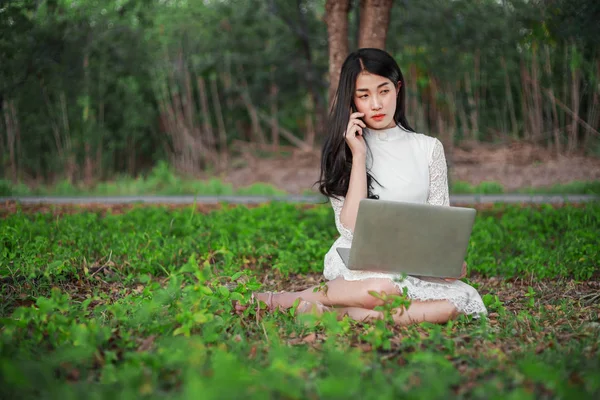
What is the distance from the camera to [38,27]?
968cm

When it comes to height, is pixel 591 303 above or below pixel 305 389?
below

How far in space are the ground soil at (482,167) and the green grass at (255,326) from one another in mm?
4996

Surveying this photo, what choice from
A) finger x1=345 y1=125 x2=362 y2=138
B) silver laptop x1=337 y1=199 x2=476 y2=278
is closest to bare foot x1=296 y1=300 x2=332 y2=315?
silver laptop x1=337 y1=199 x2=476 y2=278

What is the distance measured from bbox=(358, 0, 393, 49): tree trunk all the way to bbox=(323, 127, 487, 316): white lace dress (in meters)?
2.79

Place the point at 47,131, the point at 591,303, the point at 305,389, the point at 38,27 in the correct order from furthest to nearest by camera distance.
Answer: the point at 47,131, the point at 38,27, the point at 591,303, the point at 305,389

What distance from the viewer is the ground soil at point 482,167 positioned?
1015 centimetres

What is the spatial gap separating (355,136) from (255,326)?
3.67 feet

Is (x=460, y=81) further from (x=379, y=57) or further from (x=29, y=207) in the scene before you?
(x=379, y=57)

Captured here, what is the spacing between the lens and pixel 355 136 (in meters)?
3.25

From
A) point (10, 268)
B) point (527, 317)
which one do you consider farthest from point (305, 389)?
point (10, 268)

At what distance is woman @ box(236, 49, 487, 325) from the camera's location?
3.10 meters

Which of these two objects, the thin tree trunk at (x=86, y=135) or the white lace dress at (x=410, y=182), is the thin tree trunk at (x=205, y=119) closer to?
the thin tree trunk at (x=86, y=135)

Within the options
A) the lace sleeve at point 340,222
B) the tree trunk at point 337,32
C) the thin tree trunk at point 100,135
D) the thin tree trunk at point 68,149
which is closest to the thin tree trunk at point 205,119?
the thin tree trunk at point 100,135

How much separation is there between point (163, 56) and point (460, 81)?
238 inches
